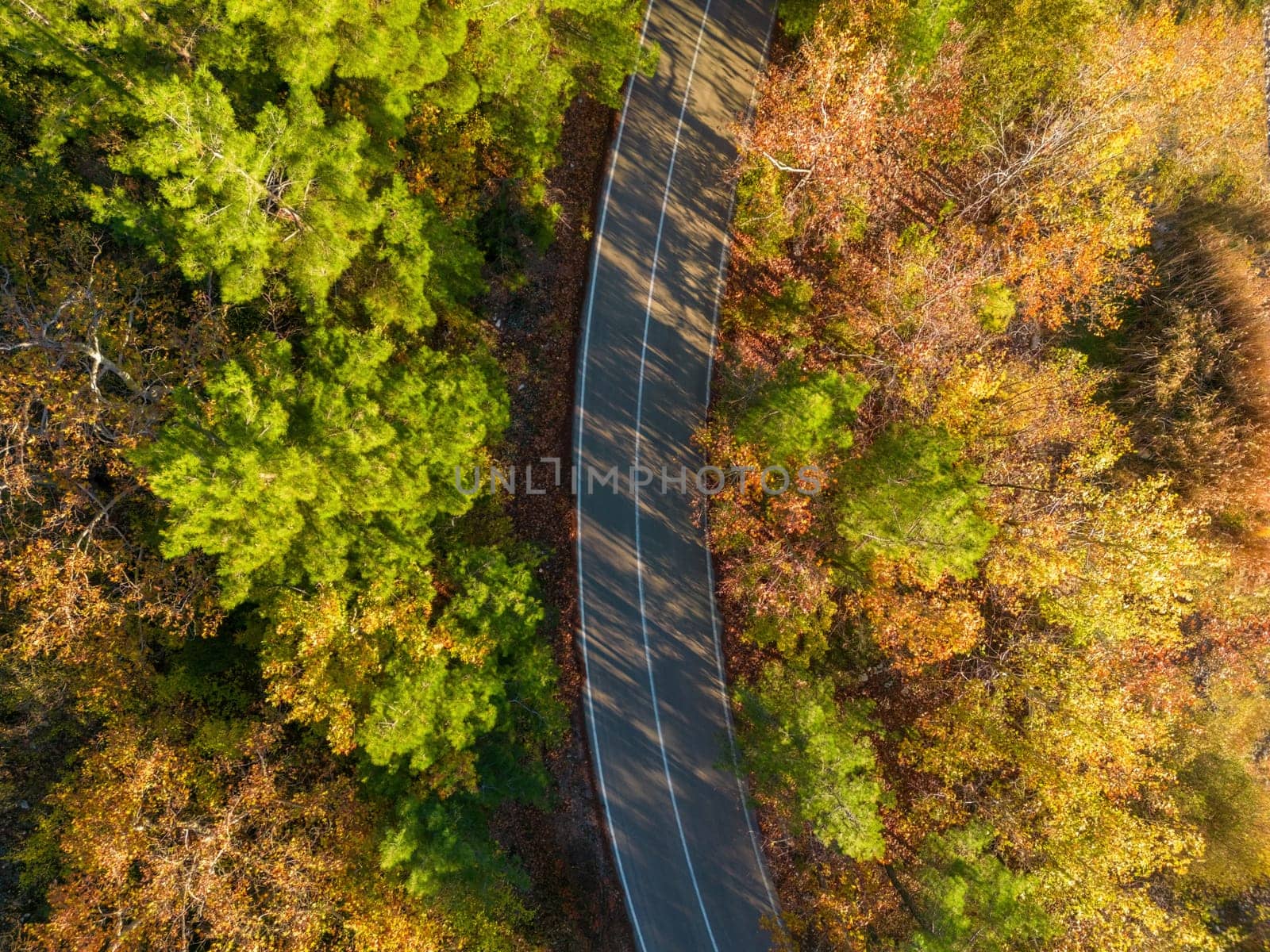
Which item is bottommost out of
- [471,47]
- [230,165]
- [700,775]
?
[700,775]

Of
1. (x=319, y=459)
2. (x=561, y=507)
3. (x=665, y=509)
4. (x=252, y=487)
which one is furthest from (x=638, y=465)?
(x=252, y=487)

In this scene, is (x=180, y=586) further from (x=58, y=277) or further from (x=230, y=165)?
(x=230, y=165)

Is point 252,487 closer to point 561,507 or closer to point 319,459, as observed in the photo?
point 319,459

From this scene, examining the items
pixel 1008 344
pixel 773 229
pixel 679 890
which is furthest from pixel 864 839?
pixel 773 229

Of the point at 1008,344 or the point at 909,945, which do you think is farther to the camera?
the point at 1008,344

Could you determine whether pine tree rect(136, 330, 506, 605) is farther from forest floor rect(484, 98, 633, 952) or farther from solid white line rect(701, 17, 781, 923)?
solid white line rect(701, 17, 781, 923)

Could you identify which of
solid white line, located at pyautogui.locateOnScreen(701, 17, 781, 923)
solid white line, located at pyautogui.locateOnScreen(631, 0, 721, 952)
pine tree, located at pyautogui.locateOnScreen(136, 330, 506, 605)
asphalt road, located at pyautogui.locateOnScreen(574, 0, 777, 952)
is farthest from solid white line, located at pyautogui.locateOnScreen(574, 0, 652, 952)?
pine tree, located at pyautogui.locateOnScreen(136, 330, 506, 605)
